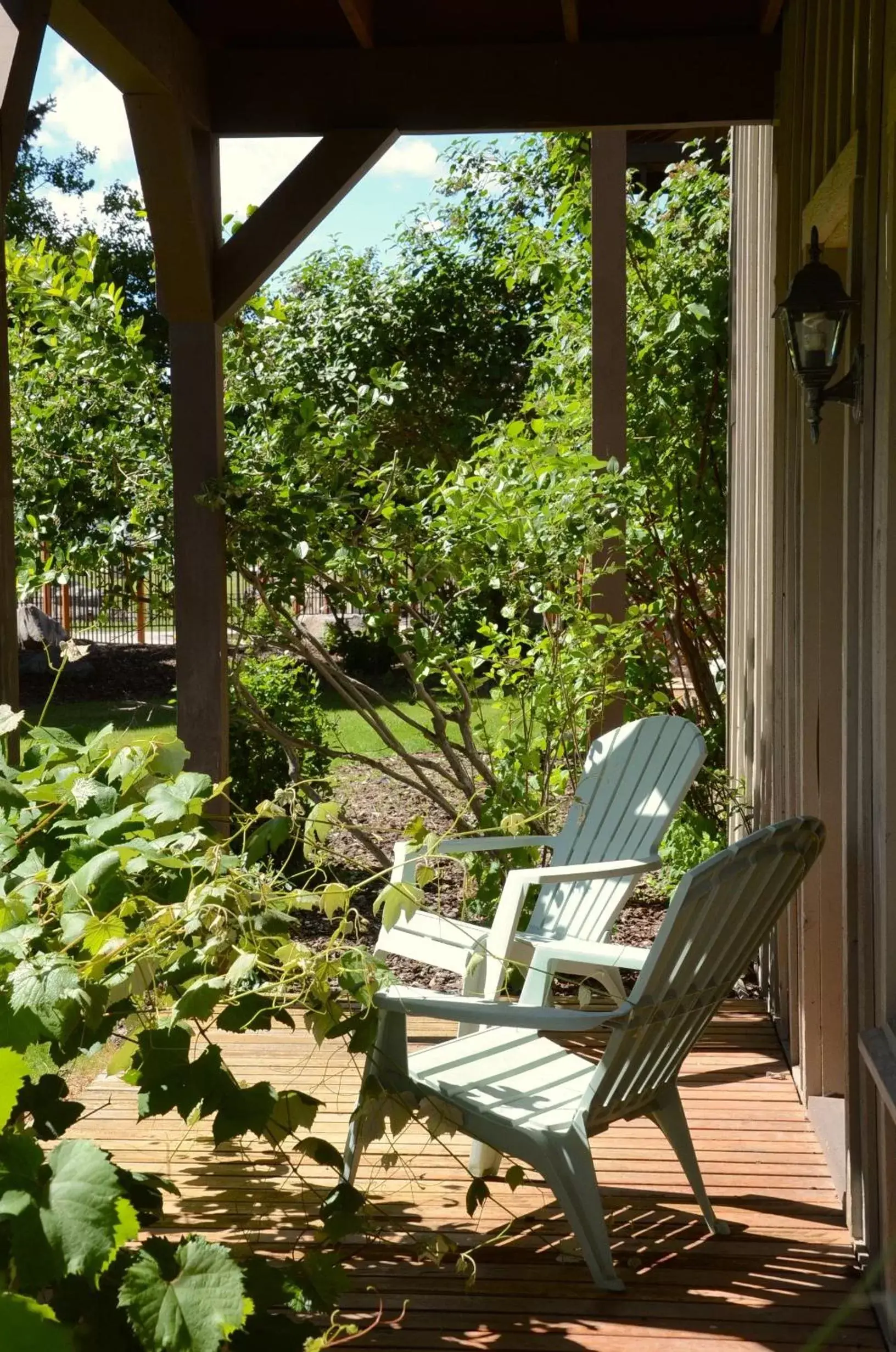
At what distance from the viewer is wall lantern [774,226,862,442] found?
267cm

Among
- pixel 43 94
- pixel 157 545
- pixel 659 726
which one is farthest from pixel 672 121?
pixel 43 94

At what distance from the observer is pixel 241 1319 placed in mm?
1218

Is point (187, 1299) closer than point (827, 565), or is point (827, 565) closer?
point (187, 1299)

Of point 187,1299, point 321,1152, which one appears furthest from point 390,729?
point 187,1299

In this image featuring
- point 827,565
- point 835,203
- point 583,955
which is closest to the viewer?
point 835,203

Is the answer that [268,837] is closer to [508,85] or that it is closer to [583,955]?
[583,955]

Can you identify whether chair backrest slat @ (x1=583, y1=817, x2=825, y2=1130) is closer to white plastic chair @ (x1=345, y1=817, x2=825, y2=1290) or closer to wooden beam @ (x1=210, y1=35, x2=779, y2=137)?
white plastic chair @ (x1=345, y1=817, x2=825, y2=1290)

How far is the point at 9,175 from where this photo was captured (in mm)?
2367

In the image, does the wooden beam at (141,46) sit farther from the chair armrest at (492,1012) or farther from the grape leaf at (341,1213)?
the grape leaf at (341,1213)

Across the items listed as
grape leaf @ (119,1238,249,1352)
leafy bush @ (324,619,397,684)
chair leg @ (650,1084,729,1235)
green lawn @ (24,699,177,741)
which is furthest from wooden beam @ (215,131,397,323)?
green lawn @ (24,699,177,741)

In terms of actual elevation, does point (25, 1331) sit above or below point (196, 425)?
below

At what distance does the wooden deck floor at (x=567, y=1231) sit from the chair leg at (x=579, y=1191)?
0.25 feet

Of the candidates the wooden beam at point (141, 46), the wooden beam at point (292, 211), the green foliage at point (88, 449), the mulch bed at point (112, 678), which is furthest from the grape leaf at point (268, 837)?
the mulch bed at point (112, 678)

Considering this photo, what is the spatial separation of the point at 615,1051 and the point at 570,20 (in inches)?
109
